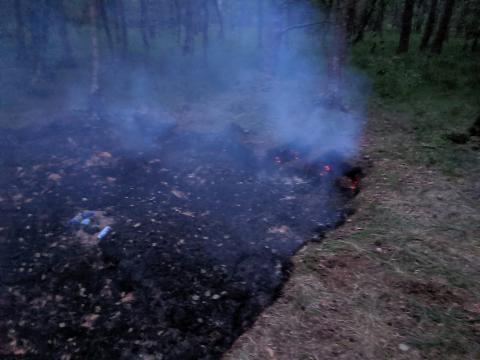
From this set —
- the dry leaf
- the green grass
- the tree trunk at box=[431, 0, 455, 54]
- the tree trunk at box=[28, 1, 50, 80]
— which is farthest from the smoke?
the dry leaf

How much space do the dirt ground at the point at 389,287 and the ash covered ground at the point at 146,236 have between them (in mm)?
353

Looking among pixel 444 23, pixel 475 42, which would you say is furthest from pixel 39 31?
pixel 475 42

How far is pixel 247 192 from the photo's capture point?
6.30 metres

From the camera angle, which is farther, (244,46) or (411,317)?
(244,46)

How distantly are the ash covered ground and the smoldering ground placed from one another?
0.02 m

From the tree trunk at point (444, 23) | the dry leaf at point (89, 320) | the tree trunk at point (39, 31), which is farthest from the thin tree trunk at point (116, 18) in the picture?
the dry leaf at point (89, 320)

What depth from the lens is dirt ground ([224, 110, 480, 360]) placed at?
3381 mm

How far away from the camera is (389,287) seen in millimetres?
3979

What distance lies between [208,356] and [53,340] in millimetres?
1600

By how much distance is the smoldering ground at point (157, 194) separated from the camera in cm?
387

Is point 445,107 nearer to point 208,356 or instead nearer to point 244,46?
point 208,356

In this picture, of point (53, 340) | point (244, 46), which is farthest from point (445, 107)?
point (244, 46)

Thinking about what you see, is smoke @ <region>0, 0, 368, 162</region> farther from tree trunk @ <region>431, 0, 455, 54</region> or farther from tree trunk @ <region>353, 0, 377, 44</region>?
tree trunk @ <region>431, 0, 455, 54</region>

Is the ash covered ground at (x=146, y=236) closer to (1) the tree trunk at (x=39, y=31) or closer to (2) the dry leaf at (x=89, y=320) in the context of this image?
(2) the dry leaf at (x=89, y=320)
